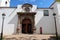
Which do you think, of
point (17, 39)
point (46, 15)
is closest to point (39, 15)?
point (46, 15)

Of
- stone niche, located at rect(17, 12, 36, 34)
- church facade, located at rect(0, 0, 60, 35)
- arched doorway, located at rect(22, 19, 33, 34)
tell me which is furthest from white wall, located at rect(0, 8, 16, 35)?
arched doorway, located at rect(22, 19, 33, 34)

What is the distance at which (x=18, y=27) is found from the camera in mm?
17812

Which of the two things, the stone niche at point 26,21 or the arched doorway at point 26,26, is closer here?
the stone niche at point 26,21

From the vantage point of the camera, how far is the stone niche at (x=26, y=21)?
18.3 meters

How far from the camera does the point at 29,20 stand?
19.0m

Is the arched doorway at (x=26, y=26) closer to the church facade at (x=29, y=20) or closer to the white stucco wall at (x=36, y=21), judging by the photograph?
the church facade at (x=29, y=20)

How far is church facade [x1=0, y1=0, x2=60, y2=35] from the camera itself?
18.0 metres

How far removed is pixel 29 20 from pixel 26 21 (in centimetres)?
56

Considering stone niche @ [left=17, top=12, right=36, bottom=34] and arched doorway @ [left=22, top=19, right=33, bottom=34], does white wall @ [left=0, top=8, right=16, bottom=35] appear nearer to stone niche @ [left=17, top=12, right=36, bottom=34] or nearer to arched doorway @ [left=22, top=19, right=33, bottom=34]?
stone niche @ [left=17, top=12, right=36, bottom=34]

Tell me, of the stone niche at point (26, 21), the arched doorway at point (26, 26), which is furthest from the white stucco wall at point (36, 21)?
the arched doorway at point (26, 26)

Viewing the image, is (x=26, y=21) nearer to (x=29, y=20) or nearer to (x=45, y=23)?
(x=29, y=20)

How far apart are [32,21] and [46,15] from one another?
2.66 metres

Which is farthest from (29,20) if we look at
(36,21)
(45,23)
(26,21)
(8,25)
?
(8,25)

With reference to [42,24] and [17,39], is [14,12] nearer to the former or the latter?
[42,24]
